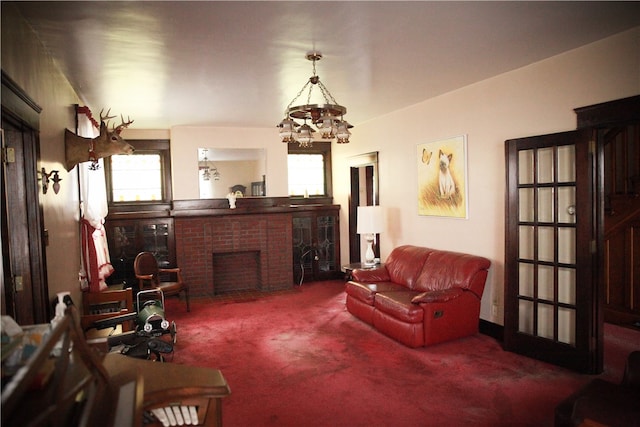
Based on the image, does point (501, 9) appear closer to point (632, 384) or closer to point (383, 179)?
point (632, 384)

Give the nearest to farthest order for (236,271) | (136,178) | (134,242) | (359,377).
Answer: (359,377)
(134,242)
(136,178)
(236,271)

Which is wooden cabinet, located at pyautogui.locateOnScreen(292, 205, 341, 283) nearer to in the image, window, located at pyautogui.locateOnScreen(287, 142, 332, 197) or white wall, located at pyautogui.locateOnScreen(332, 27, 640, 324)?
window, located at pyautogui.locateOnScreen(287, 142, 332, 197)

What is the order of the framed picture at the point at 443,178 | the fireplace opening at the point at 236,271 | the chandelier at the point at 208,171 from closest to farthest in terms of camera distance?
the framed picture at the point at 443,178 < the fireplace opening at the point at 236,271 < the chandelier at the point at 208,171

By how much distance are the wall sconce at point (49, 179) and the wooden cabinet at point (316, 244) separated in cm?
422

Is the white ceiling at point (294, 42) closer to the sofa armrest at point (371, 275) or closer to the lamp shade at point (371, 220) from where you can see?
the lamp shade at point (371, 220)

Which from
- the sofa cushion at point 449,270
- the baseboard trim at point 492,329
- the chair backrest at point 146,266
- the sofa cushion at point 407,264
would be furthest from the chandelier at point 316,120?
the chair backrest at point 146,266

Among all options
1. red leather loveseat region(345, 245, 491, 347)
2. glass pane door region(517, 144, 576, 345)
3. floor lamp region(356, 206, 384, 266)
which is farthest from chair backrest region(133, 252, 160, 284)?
glass pane door region(517, 144, 576, 345)

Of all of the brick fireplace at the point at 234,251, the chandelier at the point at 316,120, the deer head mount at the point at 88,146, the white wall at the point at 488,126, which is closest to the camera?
the white wall at the point at 488,126

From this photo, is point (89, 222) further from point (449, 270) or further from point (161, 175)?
point (449, 270)

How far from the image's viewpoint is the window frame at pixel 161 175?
6.44 m

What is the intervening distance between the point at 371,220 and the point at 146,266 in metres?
3.14

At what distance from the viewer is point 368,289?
4746 mm

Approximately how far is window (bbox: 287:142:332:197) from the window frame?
78.8 inches

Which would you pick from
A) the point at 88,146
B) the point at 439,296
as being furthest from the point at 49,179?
the point at 439,296
